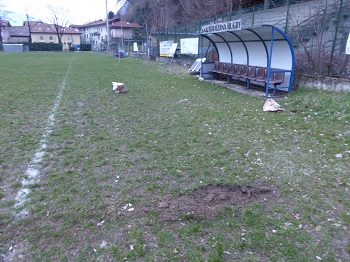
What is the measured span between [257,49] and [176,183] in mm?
9711

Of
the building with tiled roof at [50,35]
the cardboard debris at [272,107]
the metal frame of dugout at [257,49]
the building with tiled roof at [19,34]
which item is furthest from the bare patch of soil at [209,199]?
the building with tiled roof at [19,34]

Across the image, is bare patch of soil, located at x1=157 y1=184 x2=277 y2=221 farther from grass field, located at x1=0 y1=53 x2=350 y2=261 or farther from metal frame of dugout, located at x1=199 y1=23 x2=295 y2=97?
metal frame of dugout, located at x1=199 y1=23 x2=295 y2=97

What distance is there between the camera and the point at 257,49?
12.5 metres

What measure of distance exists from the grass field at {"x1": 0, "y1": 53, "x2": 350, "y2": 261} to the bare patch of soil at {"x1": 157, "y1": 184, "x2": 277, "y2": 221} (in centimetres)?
2

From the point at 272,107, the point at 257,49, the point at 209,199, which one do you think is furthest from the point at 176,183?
the point at 257,49

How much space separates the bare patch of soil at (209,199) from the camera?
3.62 meters

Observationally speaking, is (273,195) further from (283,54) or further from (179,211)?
(283,54)

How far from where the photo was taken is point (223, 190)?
4129 mm

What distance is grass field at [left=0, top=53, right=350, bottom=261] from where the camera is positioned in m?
3.05

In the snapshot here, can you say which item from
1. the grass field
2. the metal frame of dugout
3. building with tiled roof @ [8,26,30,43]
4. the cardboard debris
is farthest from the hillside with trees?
building with tiled roof @ [8,26,30,43]

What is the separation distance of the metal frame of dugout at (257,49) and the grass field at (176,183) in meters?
2.43

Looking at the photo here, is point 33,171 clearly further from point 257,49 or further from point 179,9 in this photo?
point 179,9

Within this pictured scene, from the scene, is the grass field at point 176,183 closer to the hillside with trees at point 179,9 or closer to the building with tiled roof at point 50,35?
the hillside with trees at point 179,9

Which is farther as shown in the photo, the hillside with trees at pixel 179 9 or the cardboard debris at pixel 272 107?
the hillside with trees at pixel 179 9
